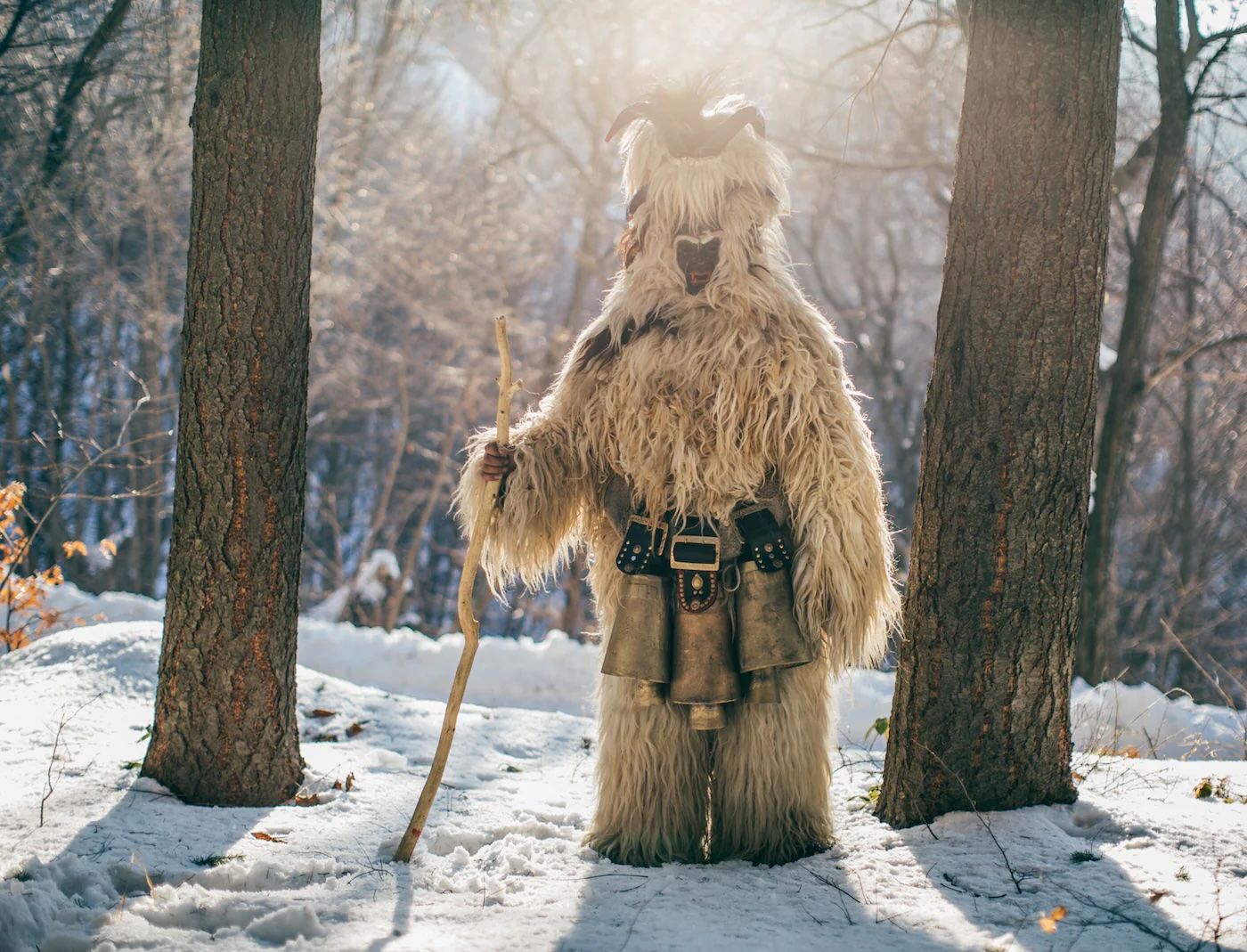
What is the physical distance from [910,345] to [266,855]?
1927 cm

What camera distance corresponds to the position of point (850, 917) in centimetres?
246

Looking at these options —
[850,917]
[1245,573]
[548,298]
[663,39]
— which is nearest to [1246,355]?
[1245,573]

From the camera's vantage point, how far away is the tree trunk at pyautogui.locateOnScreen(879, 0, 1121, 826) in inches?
115

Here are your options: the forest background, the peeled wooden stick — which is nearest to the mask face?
the peeled wooden stick

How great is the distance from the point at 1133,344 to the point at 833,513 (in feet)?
16.2

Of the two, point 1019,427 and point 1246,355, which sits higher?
point 1246,355

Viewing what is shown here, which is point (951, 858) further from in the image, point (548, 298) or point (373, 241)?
point (548, 298)

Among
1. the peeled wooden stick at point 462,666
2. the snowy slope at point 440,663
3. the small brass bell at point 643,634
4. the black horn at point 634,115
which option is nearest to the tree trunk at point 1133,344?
the snowy slope at point 440,663

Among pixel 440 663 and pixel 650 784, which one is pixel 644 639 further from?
pixel 440 663

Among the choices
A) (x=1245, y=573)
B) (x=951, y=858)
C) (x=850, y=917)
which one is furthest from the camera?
(x=1245, y=573)

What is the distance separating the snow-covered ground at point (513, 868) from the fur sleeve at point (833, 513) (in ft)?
2.30

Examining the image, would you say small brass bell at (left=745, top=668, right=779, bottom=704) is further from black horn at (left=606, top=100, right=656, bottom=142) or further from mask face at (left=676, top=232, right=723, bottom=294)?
black horn at (left=606, top=100, right=656, bottom=142)

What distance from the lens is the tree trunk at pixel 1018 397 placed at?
292cm

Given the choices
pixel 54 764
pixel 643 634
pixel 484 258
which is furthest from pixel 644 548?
pixel 484 258
